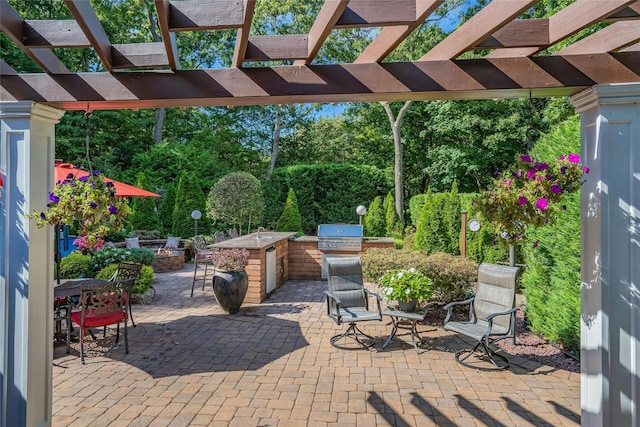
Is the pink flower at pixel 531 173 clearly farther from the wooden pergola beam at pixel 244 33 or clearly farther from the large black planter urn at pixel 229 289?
the large black planter urn at pixel 229 289

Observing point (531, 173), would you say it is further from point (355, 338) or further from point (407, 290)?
point (355, 338)

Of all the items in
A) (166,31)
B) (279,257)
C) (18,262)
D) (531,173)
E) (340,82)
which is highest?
(166,31)

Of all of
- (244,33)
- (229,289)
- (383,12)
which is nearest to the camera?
(383,12)

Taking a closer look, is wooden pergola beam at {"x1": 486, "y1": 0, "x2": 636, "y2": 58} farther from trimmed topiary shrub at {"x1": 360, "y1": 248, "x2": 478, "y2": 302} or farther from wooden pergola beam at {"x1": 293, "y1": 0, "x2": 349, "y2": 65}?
trimmed topiary shrub at {"x1": 360, "y1": 248, "x2": 478, "y2": 302}

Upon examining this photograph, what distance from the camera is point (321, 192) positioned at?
15.4m

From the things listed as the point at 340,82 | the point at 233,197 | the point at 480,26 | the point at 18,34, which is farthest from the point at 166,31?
the point at 233,197

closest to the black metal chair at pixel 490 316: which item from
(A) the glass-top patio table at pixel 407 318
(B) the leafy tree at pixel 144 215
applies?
(A) the glass-top patio table at pixel 407 318

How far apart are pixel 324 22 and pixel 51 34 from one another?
5.25 ft

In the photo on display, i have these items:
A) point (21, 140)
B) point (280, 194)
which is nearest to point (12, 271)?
point (21, 140)

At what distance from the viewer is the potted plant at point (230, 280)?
5.96 metres

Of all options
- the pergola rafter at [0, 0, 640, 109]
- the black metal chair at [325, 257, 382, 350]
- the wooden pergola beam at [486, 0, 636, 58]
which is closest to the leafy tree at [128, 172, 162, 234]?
the black metal chair at [325, 257, 382, 350]

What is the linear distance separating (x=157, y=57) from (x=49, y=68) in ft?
→ 2.54

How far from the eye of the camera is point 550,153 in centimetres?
479

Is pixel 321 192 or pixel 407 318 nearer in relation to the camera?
pixel 407 318
